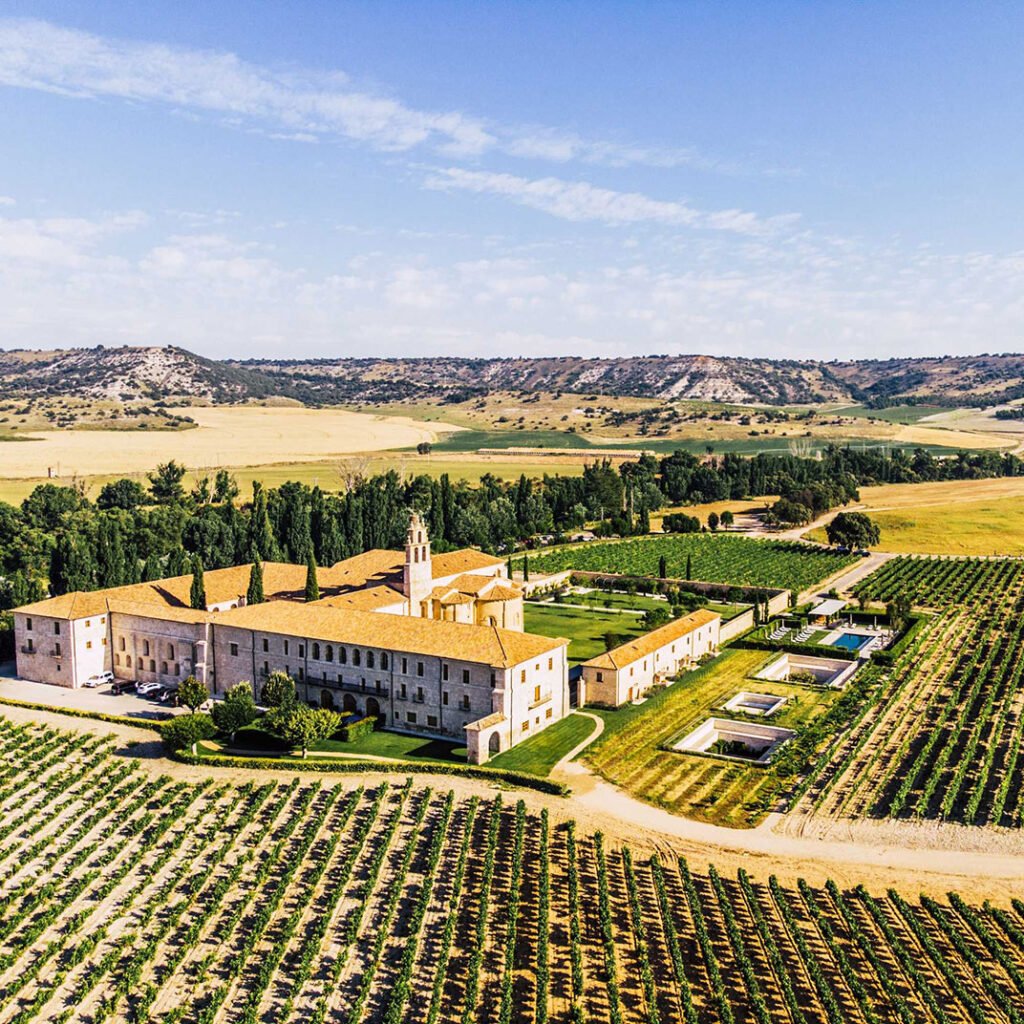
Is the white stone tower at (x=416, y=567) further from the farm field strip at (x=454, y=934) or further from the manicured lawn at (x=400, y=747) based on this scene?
the farm field strip at (x=454, y=934)

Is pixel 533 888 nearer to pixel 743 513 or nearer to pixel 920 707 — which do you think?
pixel 920 707

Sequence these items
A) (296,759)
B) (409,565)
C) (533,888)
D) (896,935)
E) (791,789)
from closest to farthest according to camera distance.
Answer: (896,935) < (533,888) < (791,789) < (296,759) < (409,565)

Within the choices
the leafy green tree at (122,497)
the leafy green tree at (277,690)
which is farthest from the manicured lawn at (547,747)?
the leafy green tree at (122,497)

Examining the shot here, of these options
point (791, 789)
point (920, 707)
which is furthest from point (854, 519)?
point (791, 789)

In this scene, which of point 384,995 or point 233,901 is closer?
point 384,995

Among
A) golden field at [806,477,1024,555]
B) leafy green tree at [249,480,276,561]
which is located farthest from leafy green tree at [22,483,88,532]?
golden field at [806,477,1024,555]
